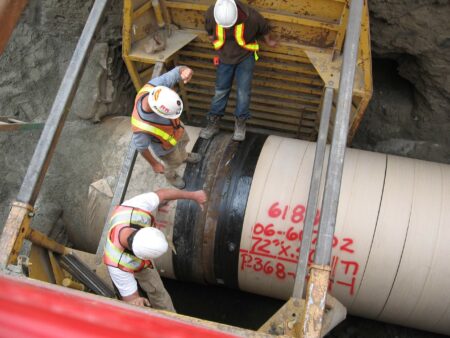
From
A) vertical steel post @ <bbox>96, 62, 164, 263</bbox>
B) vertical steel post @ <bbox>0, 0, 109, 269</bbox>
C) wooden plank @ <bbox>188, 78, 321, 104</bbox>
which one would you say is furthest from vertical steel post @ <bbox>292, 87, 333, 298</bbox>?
vertical steel post @ <bbox>0, 0, 109, 269</bbox>

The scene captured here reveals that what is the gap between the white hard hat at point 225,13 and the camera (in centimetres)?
448

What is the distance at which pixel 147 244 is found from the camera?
354cm

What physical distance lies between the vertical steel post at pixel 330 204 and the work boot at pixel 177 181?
7.24ft

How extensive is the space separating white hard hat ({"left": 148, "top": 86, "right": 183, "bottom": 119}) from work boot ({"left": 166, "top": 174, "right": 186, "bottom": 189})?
3.95ft

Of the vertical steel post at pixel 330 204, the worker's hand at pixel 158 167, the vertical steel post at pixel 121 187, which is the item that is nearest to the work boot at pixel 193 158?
the worker's hand at pixel 158 167

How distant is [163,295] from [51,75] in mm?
A: 3513

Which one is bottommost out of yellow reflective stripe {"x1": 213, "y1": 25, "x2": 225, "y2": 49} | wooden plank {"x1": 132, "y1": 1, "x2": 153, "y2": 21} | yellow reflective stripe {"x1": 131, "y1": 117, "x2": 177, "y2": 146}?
yellow reflective stripe {"x1": 131, "y1": 117, "x2": 177, "y2": 146}

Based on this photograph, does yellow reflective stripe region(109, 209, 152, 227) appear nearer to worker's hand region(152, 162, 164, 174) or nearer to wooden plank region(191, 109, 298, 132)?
worker's hand region(152, 162, 164, 174)

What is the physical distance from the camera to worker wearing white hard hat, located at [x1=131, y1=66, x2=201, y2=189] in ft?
13.2

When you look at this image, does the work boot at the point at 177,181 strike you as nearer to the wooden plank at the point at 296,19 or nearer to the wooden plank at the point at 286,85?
the wooden plank at the point at 286,85

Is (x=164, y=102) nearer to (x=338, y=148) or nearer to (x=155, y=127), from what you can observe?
(x=155, y=127)

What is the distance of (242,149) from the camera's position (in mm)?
5387

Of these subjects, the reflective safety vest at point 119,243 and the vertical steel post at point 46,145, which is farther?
the reflective safety vest at point 119,243

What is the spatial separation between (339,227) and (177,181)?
187 cm
